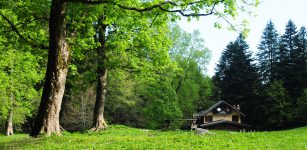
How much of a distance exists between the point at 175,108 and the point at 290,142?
3950 cm

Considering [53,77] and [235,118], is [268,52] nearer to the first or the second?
[235,118]

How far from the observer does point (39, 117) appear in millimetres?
15000

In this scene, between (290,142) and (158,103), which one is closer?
(290,142)

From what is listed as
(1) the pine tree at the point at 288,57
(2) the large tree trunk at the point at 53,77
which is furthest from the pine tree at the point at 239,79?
(2) the large tree trunk at the point at 53,77

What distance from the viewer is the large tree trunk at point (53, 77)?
14.7 m

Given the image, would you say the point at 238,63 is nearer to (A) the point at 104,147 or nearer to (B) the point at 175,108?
(B) the point at 175,108

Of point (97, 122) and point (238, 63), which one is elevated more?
point (238, 63)

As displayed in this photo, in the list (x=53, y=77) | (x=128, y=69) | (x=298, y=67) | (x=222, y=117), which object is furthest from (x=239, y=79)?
(x=53, y=77)

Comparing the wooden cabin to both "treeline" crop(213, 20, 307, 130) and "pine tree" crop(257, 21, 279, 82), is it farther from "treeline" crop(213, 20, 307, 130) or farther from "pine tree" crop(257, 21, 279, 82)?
"pine tree" crop(257, 21, 279, 82)

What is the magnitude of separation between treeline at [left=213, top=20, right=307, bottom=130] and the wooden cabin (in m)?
2.29

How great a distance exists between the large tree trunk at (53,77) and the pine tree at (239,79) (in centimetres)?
5619

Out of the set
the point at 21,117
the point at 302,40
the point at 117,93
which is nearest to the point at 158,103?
the point at 117,93

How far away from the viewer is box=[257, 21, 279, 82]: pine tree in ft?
235

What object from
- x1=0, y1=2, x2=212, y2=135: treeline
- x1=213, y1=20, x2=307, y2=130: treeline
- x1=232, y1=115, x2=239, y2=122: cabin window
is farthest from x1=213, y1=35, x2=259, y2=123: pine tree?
x1=0, y1=2, x2=212, y2=135: treeline
